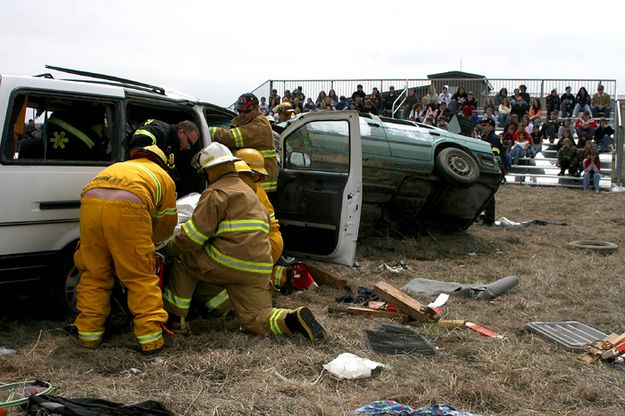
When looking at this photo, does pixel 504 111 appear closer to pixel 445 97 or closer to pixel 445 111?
pixel 445 97

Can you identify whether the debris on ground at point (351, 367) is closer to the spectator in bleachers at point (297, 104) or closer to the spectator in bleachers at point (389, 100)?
the spectator in bleachers at point (297, 104)

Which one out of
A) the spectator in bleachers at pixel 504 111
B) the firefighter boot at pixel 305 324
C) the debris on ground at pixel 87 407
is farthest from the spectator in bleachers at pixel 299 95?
the debris on ground at pixel 87 407

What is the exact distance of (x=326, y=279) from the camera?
6.63m

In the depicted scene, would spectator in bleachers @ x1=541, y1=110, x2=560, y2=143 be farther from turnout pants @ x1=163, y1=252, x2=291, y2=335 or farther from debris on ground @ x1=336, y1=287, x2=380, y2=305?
turnout pants @ x1=163, y1=252, x2=291, y2=335

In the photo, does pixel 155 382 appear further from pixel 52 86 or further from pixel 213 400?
pixel 52 86

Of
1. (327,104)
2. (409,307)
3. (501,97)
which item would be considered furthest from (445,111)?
(409,307)

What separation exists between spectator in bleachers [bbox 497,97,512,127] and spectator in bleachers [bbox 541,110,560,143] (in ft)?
3.55

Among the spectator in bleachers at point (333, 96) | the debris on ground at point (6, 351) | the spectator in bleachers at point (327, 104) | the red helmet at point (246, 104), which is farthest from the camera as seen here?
the spectator in bleachers at point (333, 96)

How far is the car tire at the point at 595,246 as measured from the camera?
8.91 meters

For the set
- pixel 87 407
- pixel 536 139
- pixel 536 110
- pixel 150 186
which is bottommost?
pixel 87 407

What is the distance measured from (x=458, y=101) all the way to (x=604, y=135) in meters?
4.07

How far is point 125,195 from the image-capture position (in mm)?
4535

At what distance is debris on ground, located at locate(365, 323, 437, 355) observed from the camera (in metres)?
4.73

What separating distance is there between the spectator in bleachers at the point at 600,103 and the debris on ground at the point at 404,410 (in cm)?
1756
